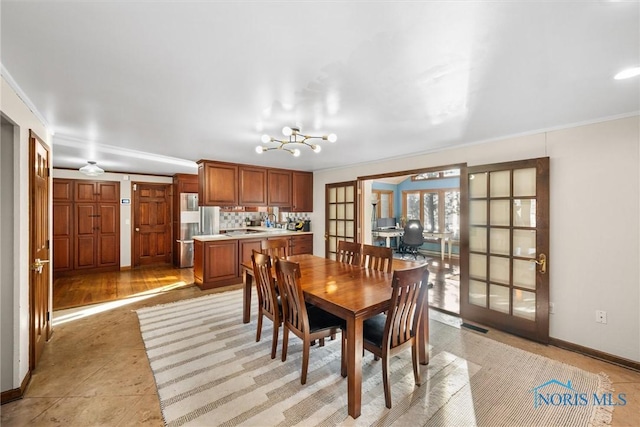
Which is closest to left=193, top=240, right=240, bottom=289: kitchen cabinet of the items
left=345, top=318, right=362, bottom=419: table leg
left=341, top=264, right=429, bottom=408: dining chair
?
left=341, top=264, right=429, bottom=408: dining chair

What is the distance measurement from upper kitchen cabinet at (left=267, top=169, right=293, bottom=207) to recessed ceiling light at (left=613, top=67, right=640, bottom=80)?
472cm

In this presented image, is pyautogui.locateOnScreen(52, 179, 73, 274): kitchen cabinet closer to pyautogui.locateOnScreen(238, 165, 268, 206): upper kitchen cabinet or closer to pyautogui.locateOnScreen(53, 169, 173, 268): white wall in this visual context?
pyautogui.locateOnScreen(53, 169, 173, 268): white wall

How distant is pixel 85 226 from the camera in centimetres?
570

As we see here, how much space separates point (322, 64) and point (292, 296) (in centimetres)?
168

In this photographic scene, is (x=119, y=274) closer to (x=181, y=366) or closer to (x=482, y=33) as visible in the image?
(x=181, y=366)

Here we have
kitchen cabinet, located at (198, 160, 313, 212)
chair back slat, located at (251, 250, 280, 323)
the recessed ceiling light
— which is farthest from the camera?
kitchen cabinet, located at (198, 160, 313, 212)

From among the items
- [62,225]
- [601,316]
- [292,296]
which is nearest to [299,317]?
[292,296]

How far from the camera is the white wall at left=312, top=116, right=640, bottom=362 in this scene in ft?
7.86

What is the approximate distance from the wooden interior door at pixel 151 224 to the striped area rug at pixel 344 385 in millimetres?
3954

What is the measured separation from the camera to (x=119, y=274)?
5.65 m

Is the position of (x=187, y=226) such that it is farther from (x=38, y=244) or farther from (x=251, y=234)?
(x=38, y=244)

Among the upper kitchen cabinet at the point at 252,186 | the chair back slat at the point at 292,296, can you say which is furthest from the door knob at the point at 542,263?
the upper kitchen cabinet at the point at 252,186

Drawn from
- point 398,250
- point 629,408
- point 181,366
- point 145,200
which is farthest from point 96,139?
point 398,250

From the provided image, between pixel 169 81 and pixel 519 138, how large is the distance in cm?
346
